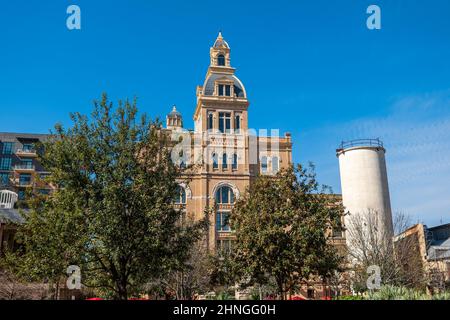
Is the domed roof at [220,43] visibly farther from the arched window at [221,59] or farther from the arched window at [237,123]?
the arched window at [237,123]

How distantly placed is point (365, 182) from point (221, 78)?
88.5 feet

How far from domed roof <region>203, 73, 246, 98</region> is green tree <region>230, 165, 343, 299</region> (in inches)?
1412

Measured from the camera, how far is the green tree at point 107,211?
16344 mm

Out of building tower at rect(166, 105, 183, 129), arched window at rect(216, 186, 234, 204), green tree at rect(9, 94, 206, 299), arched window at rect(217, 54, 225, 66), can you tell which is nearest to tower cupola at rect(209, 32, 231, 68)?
arched window at rect(217, 54, 225, 66)

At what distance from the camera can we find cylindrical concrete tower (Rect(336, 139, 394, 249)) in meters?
41.0

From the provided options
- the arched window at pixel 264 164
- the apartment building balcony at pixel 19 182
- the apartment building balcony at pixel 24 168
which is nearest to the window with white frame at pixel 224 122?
the arched window at pixel 264 164

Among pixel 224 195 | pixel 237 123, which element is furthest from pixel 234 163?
pixel 237 123

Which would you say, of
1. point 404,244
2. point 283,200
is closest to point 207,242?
point 404,244

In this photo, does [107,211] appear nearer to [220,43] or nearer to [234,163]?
[234,163]

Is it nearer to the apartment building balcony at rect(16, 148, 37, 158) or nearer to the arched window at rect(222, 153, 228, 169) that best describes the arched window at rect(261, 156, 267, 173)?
the arched window at rect(222, 153, 228, 169)

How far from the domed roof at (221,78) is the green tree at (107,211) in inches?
1641

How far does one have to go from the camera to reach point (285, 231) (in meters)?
24.4
